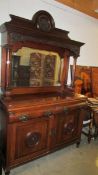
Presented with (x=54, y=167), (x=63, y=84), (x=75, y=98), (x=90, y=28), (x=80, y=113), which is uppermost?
(x=90, y=28)

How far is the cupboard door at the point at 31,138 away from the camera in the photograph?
5.81 feet

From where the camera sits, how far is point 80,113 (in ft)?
7.83

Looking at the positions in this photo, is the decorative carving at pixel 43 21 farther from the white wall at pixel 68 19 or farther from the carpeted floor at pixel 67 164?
the carpeted floor at pixel 67 164

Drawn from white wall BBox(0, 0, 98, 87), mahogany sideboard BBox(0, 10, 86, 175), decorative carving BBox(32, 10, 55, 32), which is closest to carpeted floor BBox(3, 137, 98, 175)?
mahogany sideboard BBox(0, 10, 86, 175)

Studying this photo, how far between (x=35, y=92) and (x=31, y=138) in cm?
71

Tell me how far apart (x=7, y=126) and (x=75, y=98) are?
1110 mm

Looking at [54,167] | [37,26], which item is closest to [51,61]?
[37,26]

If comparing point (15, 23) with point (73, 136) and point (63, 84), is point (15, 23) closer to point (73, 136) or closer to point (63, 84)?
point (63, 84)

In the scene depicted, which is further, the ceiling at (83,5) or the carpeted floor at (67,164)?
the ceiling at (83,5)

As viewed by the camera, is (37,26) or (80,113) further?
(80,113)

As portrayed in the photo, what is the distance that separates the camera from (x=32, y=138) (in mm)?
1871

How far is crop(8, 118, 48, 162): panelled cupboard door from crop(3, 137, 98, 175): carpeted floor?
22 cm

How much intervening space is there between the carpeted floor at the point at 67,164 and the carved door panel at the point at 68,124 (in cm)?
30

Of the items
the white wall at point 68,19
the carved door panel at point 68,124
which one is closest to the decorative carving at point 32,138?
the carved door panel at point 68,124
